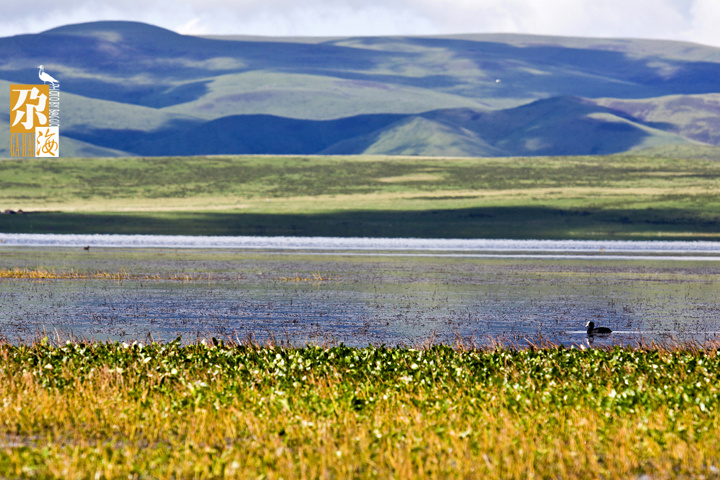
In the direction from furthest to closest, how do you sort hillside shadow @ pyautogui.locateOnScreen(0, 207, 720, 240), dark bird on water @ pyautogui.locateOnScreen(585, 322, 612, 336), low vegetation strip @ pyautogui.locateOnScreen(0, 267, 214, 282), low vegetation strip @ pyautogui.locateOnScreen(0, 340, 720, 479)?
hillside shadow @ pyautogui.locateOnScreen(0, 207, 720, 240) < low vegetation strip @ pyautogui.locateOnScreen(0, 267, 214, 282) < dark bird on water @ pyautogui.locateOnScreen(585, 322, 612, 336) < low vegetation strip @ pyautogui.locateOnScreen(0, 340, 720, 479)

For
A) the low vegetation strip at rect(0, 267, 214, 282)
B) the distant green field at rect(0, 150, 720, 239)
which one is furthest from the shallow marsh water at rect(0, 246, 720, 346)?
the distant green field at rect(0, 150, 720, 239)

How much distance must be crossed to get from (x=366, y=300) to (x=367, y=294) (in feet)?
8.21

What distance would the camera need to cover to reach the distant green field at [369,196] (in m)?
94.6

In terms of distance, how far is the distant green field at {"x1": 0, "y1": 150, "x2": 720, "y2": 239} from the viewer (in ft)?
310

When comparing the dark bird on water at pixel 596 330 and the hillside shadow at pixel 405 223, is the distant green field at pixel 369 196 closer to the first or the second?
the hillside shadow at pixel 405 223

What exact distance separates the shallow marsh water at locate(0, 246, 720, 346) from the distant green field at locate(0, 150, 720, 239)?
104 feet

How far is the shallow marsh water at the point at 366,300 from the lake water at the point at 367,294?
0.22ft

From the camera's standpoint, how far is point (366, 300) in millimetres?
38469

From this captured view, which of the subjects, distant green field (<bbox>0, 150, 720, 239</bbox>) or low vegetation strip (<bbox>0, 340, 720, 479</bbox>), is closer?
low vegetation strip (<bbox>0, 340, 720, 479</bbox>)

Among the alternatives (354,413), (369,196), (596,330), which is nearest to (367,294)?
(596,330)

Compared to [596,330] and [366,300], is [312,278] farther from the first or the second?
[596,330]

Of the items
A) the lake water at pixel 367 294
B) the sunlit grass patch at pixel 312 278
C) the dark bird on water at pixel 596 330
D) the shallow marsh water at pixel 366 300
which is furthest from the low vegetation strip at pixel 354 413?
the sunlit grass patch at pixel 312 278

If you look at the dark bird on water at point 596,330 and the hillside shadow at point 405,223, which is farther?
the hillside shadow at point 405,223

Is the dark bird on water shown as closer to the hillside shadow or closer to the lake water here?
the lake water
